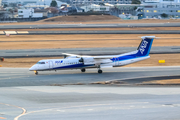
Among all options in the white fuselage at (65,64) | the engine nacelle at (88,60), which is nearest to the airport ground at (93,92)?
the white fuselage at (65,64)

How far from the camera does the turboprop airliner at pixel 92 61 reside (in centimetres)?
4178

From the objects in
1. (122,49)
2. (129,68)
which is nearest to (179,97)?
(129,68)

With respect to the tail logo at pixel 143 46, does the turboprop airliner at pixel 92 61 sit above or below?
below

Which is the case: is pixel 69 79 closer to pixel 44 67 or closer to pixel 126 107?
pixel 44 67

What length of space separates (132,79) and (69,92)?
11.4m

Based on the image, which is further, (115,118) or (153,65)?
(153,65)

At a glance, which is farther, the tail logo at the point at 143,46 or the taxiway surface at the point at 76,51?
the taxiway surface at the point at 76,51

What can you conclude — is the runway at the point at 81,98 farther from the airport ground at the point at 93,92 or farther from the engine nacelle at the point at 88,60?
the engine nacelle at the point at 88,60

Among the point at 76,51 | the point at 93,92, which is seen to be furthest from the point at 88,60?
the point at 76,51

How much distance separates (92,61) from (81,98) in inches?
653

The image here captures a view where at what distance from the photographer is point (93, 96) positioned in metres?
27.7

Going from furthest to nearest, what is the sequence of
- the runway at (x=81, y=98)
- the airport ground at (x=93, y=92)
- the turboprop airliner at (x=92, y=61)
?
the turboprop airliner at (x=92, y=61) → the airport ground at (x=93, y=92) → the runway at (x=81, y=98)

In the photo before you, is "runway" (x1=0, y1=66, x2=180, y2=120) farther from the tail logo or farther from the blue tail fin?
the tail logo

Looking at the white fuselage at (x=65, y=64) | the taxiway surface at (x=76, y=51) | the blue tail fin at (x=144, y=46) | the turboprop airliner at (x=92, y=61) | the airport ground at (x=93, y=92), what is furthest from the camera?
the taxiway surface at (x=76, y=51)
